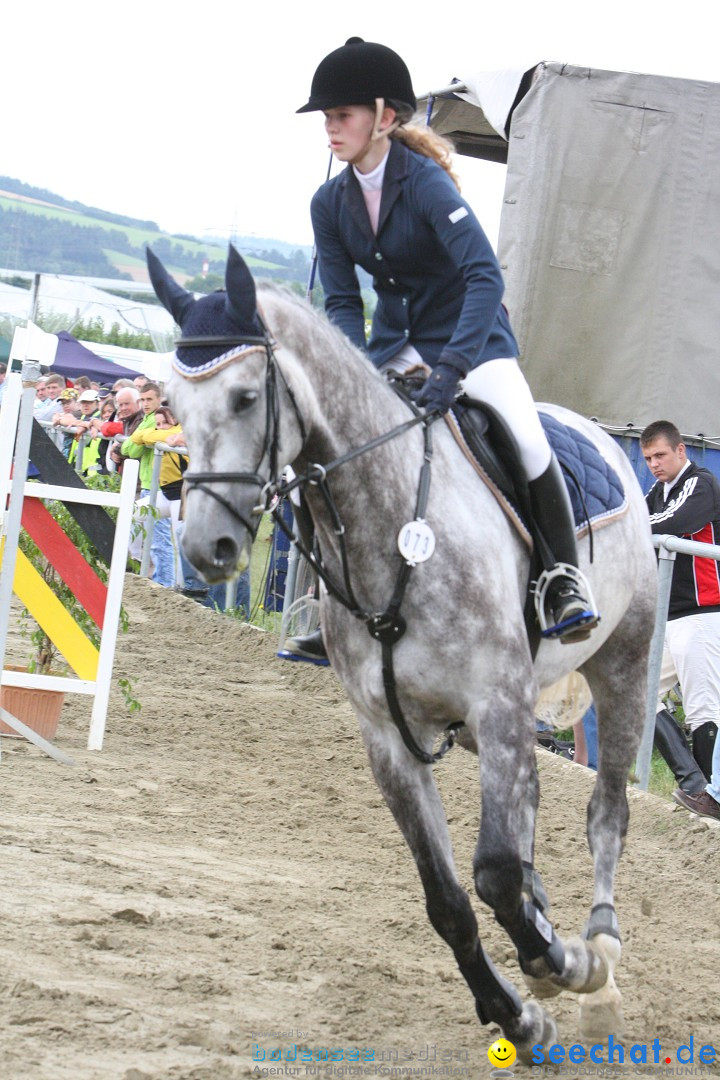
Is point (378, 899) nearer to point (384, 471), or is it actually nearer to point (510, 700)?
point (510, 700)

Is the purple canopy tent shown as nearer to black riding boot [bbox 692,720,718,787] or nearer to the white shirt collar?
the white shirt collar

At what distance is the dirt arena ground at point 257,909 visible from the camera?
3633 millimetres

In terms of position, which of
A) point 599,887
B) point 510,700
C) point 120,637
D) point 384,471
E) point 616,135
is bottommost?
point 120,637

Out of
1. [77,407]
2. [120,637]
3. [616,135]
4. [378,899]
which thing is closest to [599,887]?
[378,899]

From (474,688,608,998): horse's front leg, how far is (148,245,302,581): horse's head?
93 cm

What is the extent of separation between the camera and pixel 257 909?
15.9 ft

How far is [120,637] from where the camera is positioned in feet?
36.7

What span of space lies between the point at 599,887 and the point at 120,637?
714cm

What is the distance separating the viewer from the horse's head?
309 cm

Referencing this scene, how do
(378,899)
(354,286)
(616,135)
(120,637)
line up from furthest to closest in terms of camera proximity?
1. (120,637)
2. (616,135)
3. (378,899)
4. (354,286)

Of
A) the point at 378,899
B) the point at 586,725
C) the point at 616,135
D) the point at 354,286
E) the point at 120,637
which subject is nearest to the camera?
the point at 354,286

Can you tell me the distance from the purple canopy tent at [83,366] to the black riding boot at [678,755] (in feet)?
85.9

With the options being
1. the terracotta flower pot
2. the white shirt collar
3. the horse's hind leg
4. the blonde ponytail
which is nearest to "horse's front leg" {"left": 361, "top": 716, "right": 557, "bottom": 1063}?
the horse's hind leg

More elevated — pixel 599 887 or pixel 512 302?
pixel 512 302
